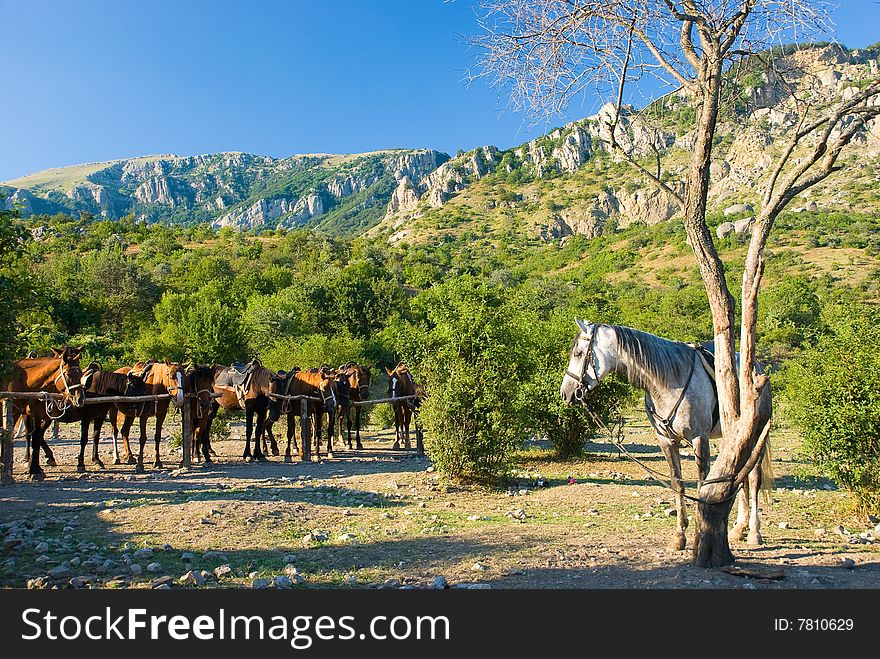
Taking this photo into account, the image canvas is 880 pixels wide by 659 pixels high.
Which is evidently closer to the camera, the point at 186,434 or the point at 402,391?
the point at 186,434

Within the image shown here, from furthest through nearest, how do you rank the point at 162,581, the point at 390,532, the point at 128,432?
the point at 128,432 < the point at 390,532 < the point at 162,581

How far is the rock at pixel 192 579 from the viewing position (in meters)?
4.93

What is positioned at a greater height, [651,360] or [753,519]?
[651,360]

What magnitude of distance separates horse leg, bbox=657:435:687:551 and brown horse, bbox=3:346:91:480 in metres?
10.8

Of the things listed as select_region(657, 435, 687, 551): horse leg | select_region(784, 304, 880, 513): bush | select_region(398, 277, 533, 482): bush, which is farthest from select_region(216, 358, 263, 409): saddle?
select_region(784, 304, 880, 513): bush

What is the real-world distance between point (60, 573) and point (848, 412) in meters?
9.53

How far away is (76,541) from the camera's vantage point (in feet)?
21.3

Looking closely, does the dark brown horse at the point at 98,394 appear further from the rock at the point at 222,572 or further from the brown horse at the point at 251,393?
the rock at the point at 222,572

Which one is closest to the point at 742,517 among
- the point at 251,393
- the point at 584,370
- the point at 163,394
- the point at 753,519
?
the point at 753,519

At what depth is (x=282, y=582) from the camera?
494 cm

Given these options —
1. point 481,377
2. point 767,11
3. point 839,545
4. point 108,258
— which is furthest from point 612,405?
point 108,258

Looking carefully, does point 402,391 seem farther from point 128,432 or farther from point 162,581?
point 162,581

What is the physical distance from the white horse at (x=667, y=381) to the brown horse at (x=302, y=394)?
33.4 feet

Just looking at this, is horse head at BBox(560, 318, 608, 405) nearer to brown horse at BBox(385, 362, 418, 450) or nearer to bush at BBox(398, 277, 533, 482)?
bush at BBox(398, 277, 533, 482)
